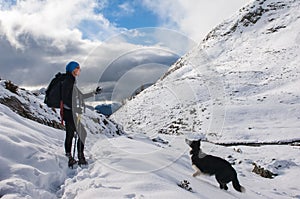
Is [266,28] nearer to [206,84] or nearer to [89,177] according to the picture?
[206,84]

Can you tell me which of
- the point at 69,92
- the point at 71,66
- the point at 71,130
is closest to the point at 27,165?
the point at 71,130

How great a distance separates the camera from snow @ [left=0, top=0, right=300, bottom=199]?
5016 mm

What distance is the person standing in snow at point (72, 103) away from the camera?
6.04 meters

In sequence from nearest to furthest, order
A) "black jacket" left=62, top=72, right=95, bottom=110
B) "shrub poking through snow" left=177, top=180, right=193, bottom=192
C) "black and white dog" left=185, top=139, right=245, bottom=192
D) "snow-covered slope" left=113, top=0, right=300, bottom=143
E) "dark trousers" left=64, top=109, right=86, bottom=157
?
"shrub poking through snow" left=177, top=180, right=193, bottom=192 < "black jacket" left=62, top=72, right=95, bottom=110 < "dark trousers" left=64, top=109, right=86, bottom=157 < "black and white dog" left=185, top=139, right=245, bottom=192 < "snow-covered slope" left=113, top=0, right=300, bottom=143

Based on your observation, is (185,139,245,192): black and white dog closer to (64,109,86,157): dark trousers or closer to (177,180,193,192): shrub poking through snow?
(177,180,193,192): shrub poking through snow

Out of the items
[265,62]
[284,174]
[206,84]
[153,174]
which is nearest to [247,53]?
[265,62]

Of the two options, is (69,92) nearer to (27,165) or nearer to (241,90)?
(27,165)

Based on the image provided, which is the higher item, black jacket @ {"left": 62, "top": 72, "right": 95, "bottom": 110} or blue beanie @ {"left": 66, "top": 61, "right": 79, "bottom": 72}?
blue beanie @ {"left": 66, "top": 61, "right": 79, "bottom": 72}

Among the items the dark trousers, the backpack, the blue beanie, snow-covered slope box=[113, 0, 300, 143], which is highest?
snow-covered slope box=[113, 0, 300, 143]

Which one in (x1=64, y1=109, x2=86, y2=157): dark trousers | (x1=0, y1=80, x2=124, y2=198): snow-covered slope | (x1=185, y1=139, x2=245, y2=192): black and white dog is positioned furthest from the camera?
(x1=185, y1=139, x2=245, y2=192): black and white dog

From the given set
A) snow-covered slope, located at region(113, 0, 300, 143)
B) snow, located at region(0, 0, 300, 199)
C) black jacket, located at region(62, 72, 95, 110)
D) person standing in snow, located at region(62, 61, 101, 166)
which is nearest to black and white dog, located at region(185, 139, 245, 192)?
snow, located at region(0, 0, 300, 199)

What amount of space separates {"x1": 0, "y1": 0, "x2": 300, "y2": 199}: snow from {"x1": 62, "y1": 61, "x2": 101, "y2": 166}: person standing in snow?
1.28 feet

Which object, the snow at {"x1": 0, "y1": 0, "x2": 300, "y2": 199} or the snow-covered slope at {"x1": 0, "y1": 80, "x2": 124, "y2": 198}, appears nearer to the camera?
the snow-covered slope at {"x1": 0, "y1": 80, "x2": 124, "y2": 198}

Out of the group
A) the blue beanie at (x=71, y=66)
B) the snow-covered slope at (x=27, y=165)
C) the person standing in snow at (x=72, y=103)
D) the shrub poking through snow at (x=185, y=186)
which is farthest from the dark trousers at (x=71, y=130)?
the shrub poking through snow at (x=185, y=186)
